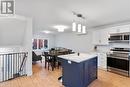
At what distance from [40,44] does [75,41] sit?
385 cm

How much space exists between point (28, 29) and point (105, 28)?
3.83m

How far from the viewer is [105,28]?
548 cm

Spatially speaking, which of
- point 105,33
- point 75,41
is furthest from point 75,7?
point 75,41

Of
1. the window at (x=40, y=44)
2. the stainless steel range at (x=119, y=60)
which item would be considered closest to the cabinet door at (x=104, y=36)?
the stainless steel range at (x=119, y=60)

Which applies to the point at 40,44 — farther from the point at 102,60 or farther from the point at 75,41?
the point at 102,60

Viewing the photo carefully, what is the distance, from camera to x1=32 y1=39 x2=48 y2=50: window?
10.1 meters

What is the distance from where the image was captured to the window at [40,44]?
1011 cm

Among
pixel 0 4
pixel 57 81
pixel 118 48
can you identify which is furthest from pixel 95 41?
pixel 0 4

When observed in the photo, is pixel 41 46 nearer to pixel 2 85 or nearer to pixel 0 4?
pixel 2 85

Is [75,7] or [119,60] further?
[119,60]

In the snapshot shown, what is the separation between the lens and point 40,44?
1047 cm

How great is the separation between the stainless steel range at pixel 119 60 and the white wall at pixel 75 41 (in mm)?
1988

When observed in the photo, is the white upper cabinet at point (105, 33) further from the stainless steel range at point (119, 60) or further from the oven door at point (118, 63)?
the oven door at point (118, 63)

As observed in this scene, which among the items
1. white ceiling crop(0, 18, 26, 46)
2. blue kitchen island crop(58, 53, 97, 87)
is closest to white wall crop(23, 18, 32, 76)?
white ceiling crop(0, 18, 26, 46)
